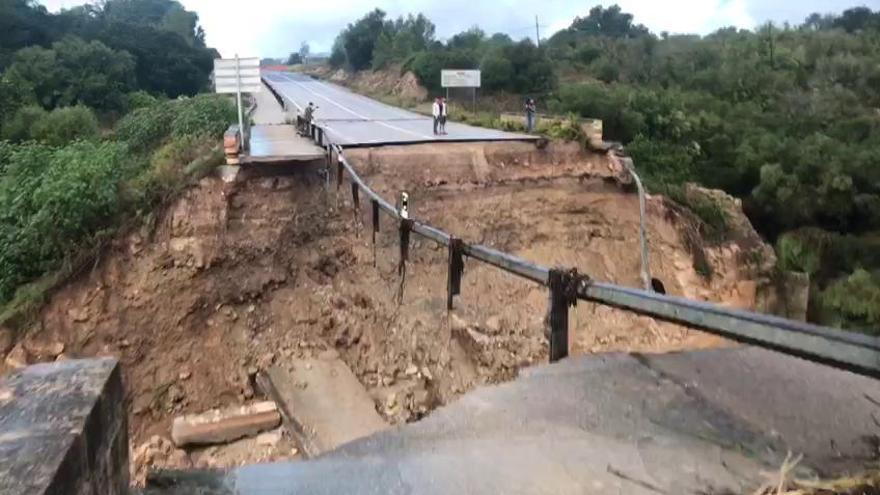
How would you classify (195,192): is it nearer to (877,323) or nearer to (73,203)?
(73,203)

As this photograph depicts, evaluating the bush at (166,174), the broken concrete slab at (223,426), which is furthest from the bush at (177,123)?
the broken concrete slab at (223,426)

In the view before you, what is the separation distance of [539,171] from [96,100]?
74.4 feet

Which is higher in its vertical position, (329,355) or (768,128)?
(768,128)

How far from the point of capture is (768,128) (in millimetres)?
29812

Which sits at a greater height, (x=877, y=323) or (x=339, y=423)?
(x=339, y=423)

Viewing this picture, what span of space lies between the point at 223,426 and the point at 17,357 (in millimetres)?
3763

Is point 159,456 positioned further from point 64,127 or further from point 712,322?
point 64,127

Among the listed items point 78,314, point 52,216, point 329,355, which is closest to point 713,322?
point 329,355

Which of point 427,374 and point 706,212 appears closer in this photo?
point 427,374

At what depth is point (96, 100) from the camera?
30625 mm

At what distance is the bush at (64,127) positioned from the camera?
896 inches

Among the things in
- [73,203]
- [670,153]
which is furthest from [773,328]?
[670,153]

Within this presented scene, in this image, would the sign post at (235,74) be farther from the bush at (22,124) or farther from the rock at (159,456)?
the bush at (22,124)

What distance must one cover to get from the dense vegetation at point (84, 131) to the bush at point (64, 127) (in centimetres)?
4
